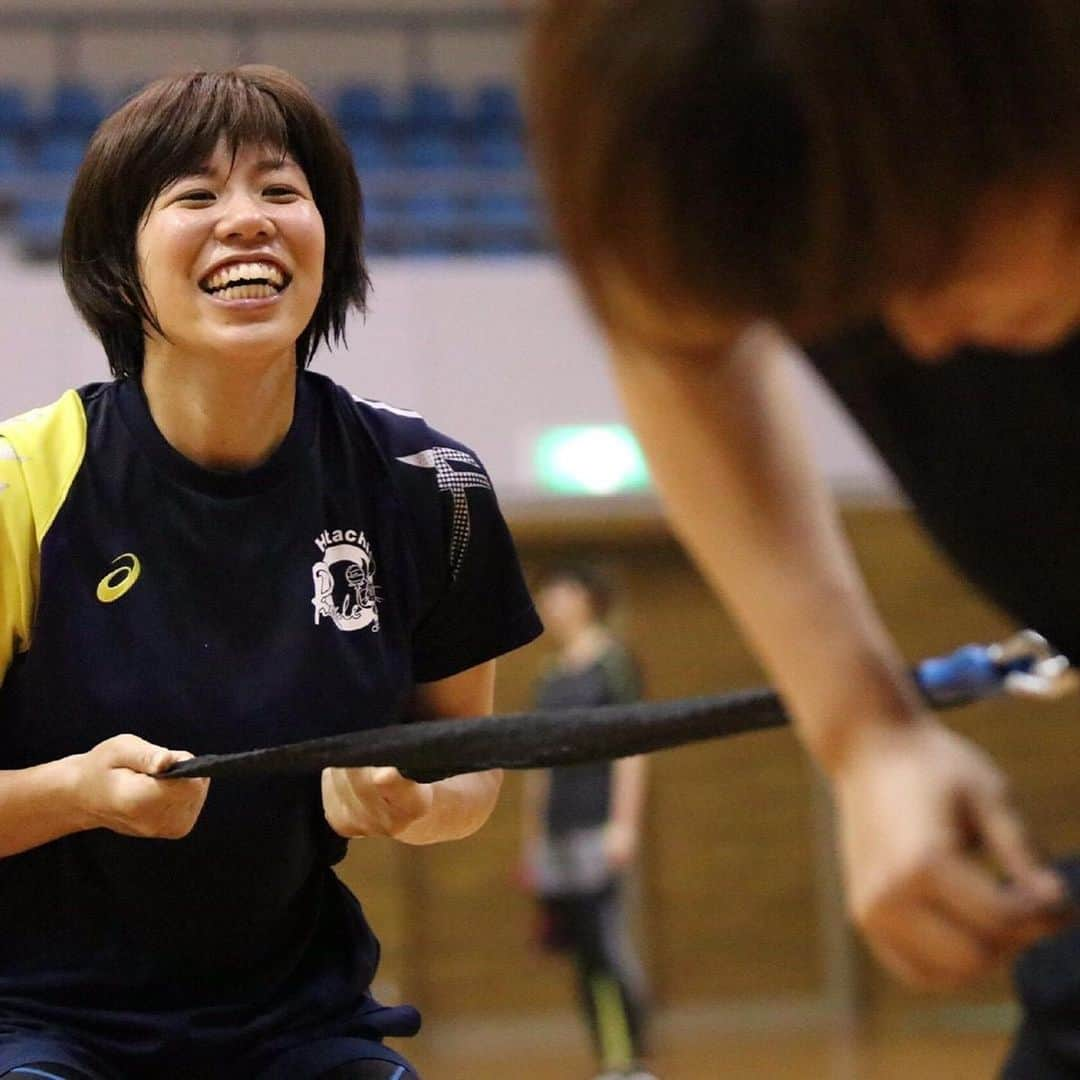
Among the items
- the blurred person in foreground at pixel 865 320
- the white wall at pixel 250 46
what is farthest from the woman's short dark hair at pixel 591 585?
the blurred person in foreground at pixel 865 320

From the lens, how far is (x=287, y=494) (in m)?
1.87

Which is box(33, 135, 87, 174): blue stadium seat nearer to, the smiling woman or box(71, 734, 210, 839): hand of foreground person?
the smiling woman

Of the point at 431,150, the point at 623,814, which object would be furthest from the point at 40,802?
the point at 431,150

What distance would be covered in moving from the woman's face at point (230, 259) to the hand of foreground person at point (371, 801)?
0.43 meters

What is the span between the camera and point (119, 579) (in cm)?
177

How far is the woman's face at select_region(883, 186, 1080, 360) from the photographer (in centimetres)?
76

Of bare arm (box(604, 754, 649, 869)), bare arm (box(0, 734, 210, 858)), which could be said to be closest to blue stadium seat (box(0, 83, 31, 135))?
bare arm (box(604, 754, 649, 869))

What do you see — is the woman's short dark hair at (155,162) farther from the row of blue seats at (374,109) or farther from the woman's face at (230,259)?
the row of blue seats at (374,109)

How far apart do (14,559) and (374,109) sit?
780cm

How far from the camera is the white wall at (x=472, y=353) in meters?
7.45

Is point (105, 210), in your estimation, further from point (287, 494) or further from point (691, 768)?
point (691, 768)

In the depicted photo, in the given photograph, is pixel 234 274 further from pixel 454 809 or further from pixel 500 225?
pixel 500 225

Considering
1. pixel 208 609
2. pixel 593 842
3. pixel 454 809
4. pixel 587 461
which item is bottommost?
pixel 593 842

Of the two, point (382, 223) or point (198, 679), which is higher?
point (382, 223)
